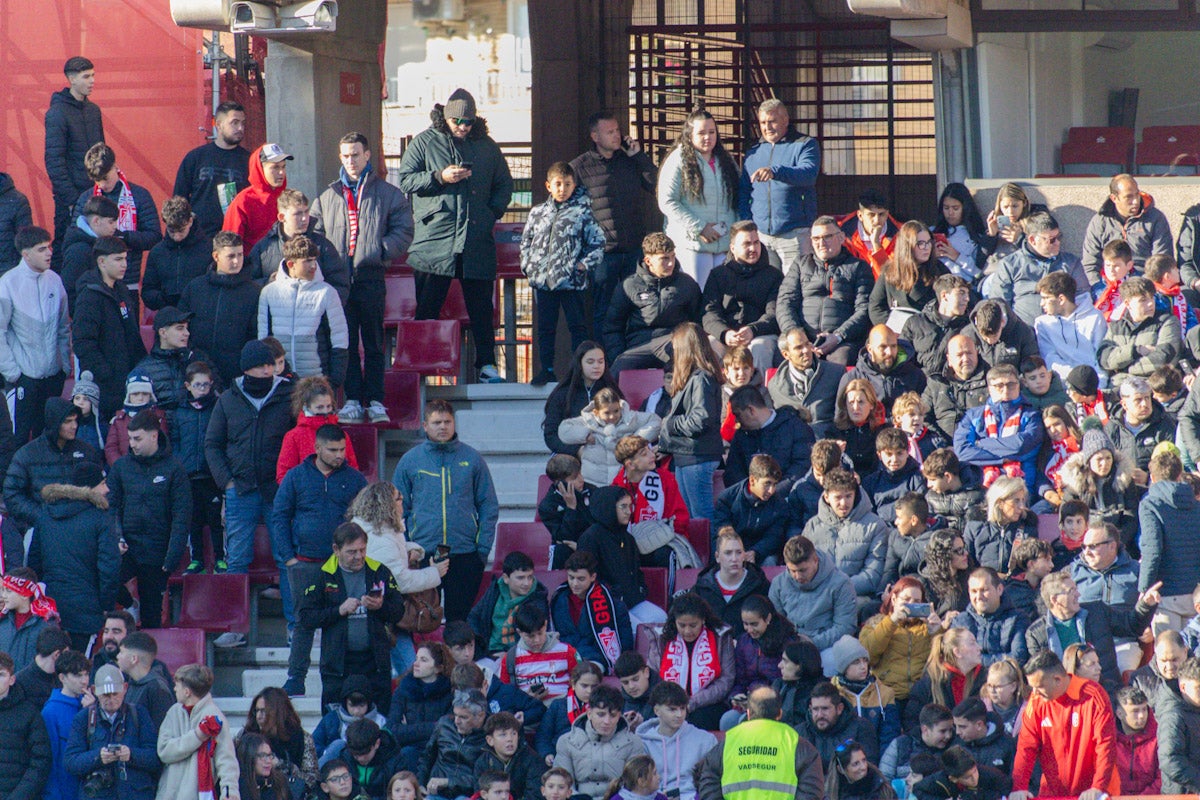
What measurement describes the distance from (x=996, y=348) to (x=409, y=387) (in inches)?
139

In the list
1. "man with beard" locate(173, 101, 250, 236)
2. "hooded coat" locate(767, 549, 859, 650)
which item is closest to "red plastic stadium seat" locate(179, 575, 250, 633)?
"hooded coat" locate(767, 549, 859, 650)

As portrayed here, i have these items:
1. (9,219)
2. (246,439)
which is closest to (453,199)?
(246,439)

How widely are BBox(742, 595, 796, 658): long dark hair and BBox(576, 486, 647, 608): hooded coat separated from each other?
0.81 meters

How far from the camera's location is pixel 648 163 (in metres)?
11.7

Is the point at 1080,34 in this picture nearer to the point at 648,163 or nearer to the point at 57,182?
the point at 648,163

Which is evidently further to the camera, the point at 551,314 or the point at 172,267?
the point at 551,314

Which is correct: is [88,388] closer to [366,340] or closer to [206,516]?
[206,516]

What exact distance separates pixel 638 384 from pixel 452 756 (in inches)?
130

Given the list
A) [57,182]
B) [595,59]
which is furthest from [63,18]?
[595,59]

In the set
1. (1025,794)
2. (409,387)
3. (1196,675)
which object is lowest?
(1025,794)

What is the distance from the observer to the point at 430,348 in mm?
11352

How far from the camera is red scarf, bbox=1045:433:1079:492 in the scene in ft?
31.1

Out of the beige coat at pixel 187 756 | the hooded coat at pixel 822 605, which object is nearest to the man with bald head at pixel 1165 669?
the hooded coat at pixel 822 605

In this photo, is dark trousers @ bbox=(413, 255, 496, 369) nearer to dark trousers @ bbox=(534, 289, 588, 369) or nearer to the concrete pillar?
dark trousers @ bbox=(534, 289, 588, 369)
